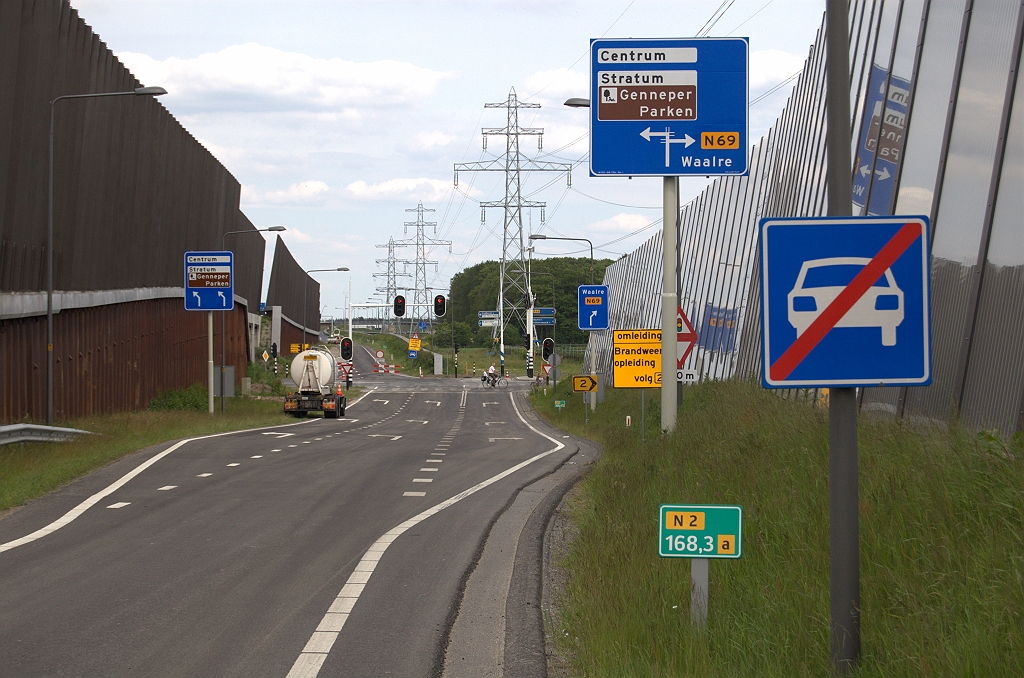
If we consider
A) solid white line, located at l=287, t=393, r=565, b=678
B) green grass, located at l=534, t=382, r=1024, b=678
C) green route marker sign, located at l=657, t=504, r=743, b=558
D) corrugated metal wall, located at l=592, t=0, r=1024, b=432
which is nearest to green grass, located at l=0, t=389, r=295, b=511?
solid white line, located at l=287, t=393, r=565, b=678

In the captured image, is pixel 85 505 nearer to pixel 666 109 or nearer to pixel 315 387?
pixel 666 109

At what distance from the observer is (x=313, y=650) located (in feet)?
24.0

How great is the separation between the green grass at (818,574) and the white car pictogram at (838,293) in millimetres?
1677

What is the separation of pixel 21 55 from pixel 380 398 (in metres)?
44.7

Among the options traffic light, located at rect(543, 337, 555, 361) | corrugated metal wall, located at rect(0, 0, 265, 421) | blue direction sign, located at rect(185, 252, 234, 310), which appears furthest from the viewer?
traffic light, located at rect(543, 337, 555, 361)

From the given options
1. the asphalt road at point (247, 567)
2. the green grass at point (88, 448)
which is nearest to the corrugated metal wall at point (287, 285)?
the green grass at point (88, 448)

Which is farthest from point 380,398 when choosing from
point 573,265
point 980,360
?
point 573,265

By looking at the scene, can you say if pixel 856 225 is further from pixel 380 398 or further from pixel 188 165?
pixel 380 398

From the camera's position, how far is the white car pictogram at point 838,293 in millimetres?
4887

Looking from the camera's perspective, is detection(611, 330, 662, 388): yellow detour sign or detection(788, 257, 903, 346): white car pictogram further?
detection(611, 330, 662, 388): yellow detour sign

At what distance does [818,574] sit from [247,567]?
225 inches

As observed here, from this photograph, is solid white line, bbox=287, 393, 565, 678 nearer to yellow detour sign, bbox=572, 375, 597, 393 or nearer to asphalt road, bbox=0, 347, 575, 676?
asphalt road, bbox=0, 347, 575, 676

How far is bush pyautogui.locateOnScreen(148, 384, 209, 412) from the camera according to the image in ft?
136

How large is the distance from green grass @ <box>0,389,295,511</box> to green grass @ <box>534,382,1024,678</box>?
29.0ft
